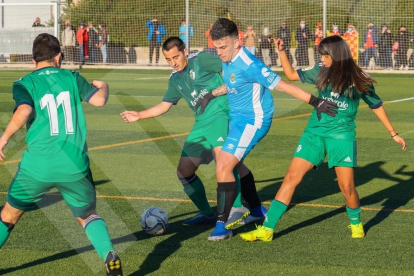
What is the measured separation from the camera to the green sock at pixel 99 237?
5.51 meters

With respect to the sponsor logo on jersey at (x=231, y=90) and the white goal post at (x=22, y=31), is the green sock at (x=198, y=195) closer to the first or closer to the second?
the sponsor logo on jersey at (x=231, y=90)

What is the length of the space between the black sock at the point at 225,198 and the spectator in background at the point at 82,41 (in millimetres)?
28017

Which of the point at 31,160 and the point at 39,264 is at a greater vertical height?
the point at 31,160

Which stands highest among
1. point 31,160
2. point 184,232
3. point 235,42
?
point 235,42

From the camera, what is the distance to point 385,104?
65.0 feet

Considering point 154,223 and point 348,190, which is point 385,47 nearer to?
point 348,190

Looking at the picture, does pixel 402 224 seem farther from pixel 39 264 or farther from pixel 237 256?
pixel 39 264

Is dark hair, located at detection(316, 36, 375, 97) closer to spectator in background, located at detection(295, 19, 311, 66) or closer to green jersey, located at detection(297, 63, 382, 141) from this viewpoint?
green jersey, located at detection(297, 63, 382, 141)

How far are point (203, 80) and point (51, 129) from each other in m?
2.43

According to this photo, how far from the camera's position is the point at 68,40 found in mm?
33844

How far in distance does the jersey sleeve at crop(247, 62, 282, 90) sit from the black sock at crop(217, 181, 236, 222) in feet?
3.24

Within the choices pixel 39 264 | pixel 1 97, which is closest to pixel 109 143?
pixel 39 264

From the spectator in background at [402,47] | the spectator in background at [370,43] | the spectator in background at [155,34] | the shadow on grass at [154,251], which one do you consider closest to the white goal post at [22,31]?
the spectator in background at [155,34]

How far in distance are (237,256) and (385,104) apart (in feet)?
46.6
